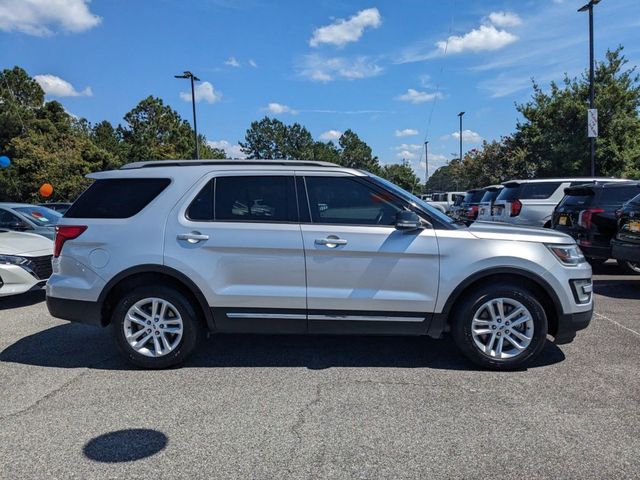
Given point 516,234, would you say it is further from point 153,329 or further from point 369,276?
point 153,329

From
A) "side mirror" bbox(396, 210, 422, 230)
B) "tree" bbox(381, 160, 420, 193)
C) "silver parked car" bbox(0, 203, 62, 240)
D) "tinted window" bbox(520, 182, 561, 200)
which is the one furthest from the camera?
"tree" bbox(381, 160, 420, 193)

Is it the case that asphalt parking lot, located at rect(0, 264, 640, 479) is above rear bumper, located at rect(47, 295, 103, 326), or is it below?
below

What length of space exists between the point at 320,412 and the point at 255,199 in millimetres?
1997

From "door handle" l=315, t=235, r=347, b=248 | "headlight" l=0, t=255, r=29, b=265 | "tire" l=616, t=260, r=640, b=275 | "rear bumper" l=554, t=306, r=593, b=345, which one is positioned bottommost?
"tire" l=616, t=260, r=640, b=275

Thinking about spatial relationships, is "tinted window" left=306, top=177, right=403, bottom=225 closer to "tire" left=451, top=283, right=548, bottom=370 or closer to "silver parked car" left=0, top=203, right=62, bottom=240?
"tire" left=451, top=283, right=548, bottom=370

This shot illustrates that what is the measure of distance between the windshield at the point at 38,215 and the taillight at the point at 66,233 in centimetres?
620

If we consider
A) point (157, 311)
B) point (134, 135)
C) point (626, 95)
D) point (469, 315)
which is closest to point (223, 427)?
point (157, 311)

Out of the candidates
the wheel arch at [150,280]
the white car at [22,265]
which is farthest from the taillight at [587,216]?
the white car at [22,265]

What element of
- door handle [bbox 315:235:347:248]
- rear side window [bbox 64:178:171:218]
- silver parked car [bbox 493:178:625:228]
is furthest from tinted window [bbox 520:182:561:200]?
rear side window [bbox 64:178:171:218]

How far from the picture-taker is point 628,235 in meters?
7.65

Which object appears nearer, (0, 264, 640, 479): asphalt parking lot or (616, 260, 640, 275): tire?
(0, 264, 640, 479): asphalt parking lot

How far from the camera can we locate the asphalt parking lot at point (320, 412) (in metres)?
3.00

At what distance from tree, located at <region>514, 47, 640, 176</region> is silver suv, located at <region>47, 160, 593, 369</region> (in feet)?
64.6

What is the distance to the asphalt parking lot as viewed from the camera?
2998mm
